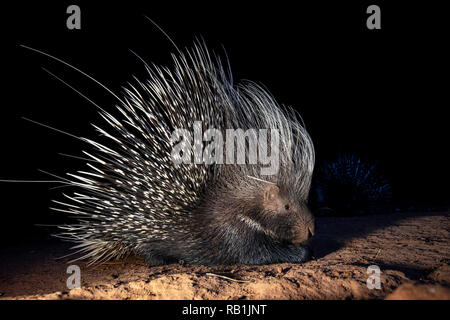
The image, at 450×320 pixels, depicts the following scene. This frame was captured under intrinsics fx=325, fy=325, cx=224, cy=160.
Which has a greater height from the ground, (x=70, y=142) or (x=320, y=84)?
(x=320, y=84)

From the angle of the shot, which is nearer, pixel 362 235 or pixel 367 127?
pixel 362 235

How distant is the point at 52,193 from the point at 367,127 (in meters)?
8.29

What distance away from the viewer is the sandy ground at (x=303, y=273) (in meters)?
1.91

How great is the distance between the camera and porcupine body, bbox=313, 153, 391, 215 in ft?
18.2

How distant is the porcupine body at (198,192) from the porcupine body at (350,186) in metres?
2.89

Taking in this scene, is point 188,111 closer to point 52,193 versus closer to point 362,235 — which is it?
point 362,235

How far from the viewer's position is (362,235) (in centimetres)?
373

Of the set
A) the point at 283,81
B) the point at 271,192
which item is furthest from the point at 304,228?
the point at 283,81

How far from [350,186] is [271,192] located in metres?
3.12

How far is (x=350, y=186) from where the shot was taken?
5672 millimetres

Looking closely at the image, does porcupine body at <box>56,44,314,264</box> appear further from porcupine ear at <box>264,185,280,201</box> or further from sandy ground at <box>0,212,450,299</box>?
sandy ground at <box>0,212,450,299</box>

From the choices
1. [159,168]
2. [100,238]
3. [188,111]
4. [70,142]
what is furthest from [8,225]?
[188,111]

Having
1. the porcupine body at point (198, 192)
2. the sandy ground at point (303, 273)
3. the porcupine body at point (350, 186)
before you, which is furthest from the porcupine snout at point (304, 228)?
the porcupine body at point (350, 186)

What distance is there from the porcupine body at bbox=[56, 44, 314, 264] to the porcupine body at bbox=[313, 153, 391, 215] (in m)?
2.89
